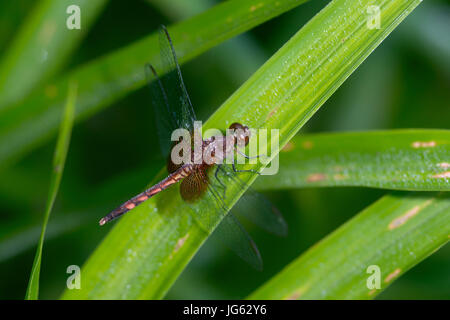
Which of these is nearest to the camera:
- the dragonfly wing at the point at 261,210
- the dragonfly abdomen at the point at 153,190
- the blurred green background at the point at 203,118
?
the dragonfly abdomen at the point at 153,190

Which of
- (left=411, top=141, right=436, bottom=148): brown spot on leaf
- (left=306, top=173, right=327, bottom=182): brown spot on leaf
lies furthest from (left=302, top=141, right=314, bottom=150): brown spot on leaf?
(left=411, top=141, right=436, bottom=148): brown spot on leaf

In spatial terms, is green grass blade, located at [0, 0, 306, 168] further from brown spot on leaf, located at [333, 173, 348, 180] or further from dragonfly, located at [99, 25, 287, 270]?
brown spot on leaf, located at [333, 173, 348, 180]

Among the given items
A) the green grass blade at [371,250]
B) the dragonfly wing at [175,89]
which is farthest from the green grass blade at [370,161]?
the dragonfly wing at [175,89]

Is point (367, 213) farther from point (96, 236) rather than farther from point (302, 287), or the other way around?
point (96, 236)

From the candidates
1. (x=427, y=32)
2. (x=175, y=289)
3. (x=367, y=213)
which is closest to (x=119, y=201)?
(x=175, y=289)

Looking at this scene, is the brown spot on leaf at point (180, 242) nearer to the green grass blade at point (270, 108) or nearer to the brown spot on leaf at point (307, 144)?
the green grass blade at point (270, 108)

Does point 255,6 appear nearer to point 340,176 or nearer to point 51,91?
point 340,176

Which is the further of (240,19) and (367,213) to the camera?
(240,19)
